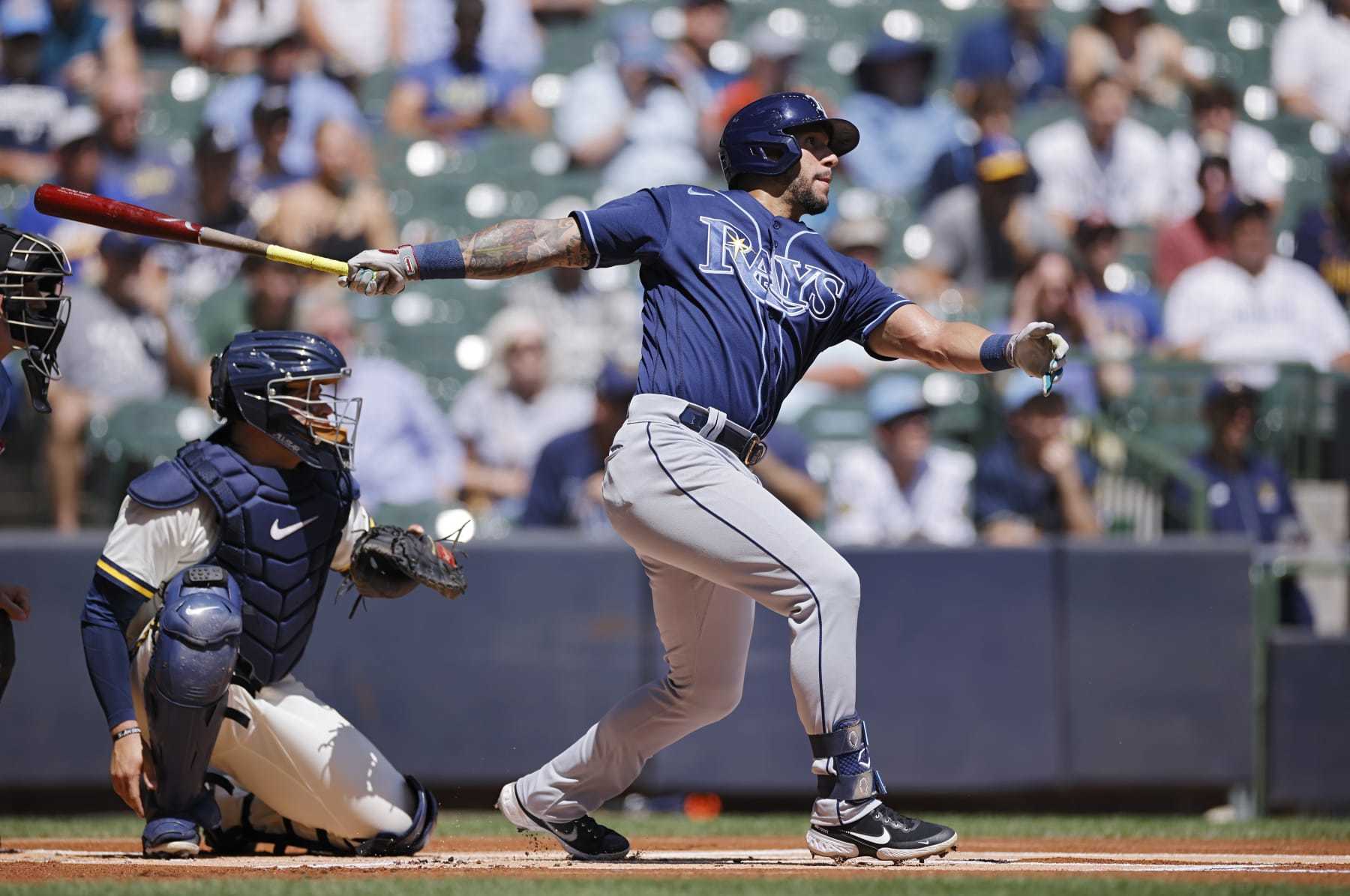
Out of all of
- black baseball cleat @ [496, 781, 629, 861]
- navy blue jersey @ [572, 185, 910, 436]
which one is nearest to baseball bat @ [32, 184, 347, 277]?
navy blue jersey @ [572, 185, 910, 436]

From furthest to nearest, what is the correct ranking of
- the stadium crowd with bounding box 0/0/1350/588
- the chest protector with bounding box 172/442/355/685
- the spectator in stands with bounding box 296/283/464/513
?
the spectator in stands with bounding box 296/283/464/513, the stadium crowd with bounding box 0/0/1350/588, the chest protector with bounding box 172/442/355/685

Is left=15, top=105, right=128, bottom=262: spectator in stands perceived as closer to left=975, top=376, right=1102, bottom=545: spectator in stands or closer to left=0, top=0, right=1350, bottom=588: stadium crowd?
left=0, top=0, right=1350, bottom=588: stadium crowd

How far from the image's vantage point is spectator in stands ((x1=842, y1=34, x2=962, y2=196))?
980 cm

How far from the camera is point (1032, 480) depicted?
23.5ft

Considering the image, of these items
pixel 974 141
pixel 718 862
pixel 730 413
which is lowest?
pixel 718 862

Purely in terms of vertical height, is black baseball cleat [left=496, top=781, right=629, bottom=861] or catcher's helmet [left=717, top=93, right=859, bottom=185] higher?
catcher's helmet [left=717, top=93, right=859, bottom=185]

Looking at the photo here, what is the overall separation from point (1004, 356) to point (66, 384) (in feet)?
16.9

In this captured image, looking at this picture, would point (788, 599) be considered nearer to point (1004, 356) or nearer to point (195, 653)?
point (1004, 356)

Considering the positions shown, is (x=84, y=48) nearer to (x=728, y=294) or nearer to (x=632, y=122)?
(x=632, y=122)

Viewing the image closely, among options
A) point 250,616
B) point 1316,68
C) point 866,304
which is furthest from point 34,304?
point 1316,68

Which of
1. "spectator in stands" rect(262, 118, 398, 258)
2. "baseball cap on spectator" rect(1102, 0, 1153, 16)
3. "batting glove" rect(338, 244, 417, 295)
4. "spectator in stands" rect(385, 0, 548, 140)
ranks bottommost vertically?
"batting glove" rect(338, 244, 417, 295)

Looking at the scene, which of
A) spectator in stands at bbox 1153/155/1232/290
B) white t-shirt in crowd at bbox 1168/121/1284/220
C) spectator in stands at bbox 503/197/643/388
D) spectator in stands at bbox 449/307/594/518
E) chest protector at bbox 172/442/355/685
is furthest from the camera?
white t-shirt in crowd at bbox 1168/121/1284/220

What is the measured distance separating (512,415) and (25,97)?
12.3 ft

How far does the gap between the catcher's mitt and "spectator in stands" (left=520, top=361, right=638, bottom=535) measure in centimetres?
272
